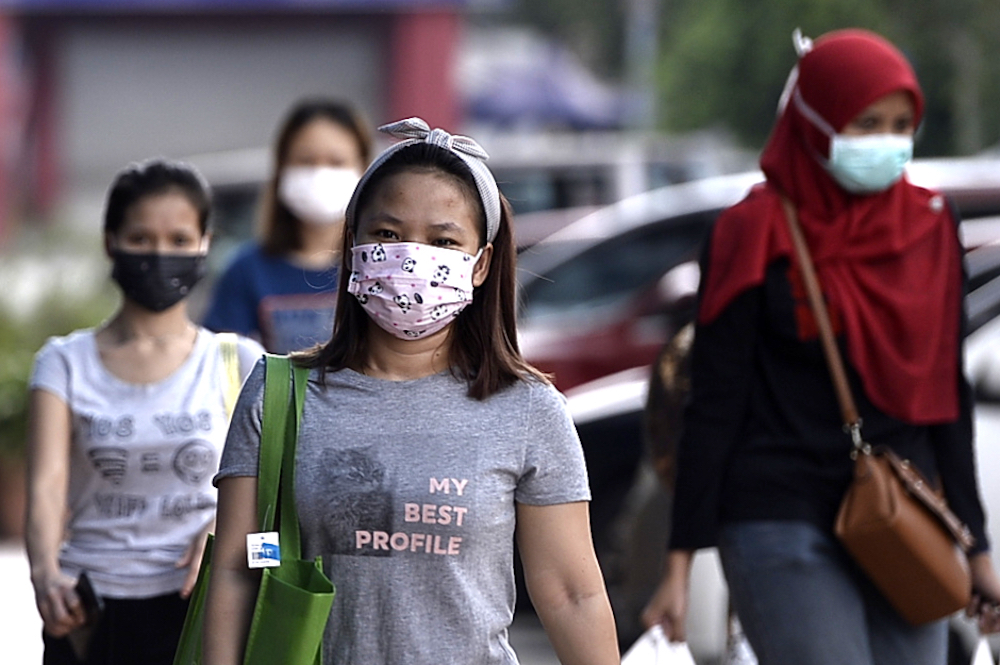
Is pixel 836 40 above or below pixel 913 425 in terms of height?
above

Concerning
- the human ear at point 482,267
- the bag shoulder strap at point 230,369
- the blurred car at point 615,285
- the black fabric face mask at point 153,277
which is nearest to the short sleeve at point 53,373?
the black fabric face mask at point 153,277

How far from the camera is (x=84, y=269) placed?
1181 cm

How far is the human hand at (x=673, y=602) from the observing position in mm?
3676

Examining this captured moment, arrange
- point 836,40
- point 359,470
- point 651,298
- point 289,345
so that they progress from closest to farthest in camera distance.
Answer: point 359,470 → point 836,40 → point 289,345 → point 651,298

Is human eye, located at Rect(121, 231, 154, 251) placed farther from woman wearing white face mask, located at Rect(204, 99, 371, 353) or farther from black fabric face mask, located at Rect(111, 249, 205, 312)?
woman wearing white face mask, located at Rect(204, 99, 371, 353)

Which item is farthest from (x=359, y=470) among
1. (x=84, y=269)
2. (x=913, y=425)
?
(x=84, y=269)

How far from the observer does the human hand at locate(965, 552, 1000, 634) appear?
3.80 meters

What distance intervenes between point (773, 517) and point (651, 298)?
5.59 meters

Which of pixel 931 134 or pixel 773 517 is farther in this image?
pixel 931 134

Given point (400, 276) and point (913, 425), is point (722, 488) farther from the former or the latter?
point (400, 276)

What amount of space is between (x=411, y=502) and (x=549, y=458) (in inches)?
9.9

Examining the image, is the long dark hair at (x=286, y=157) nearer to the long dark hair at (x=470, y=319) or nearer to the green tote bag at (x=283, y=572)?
the long dark hair at (x=470, y=319)

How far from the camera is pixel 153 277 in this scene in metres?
3.94

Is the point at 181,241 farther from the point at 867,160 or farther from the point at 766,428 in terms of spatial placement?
the point at 867,160
